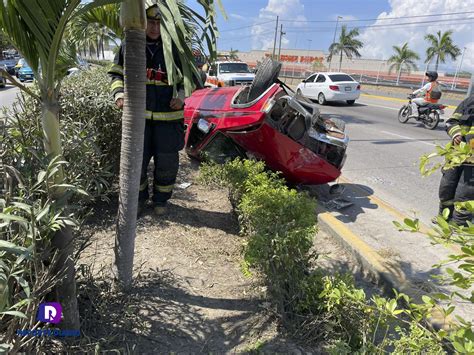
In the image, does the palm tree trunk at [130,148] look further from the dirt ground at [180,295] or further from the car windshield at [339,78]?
the car windshield at [339,78]

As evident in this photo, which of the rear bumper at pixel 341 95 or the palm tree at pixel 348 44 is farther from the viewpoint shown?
the palm tree at pixel 348 44

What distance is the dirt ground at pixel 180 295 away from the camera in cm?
220

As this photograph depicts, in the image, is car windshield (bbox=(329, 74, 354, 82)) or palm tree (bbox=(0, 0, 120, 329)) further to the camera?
car windshield (bbox=(329, 74, 354, 82))

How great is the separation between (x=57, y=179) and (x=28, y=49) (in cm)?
61

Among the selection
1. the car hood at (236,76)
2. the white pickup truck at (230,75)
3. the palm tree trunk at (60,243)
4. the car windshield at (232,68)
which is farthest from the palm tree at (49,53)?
the car windshield at (232,68)

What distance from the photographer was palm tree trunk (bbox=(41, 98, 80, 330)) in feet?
5.82

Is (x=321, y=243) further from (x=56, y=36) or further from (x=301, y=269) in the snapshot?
(x=56, y=36)

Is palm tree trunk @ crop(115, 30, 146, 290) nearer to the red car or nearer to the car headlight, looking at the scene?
the red car

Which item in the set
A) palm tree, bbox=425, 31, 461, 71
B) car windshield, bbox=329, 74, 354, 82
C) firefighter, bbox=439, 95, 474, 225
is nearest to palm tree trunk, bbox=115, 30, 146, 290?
firefighter, bbox=439, 95, 474, 225

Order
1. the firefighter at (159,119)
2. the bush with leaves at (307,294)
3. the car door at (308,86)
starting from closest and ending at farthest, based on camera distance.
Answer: the bush with leaves at (307,294) → the firefighter at (159,119) → the car door at (308,86)

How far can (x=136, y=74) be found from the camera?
6.87 feet

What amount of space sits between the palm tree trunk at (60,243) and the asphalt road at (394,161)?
2291mm

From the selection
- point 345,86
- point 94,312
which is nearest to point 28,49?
point 94,312

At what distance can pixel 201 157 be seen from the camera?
5.58 metres
